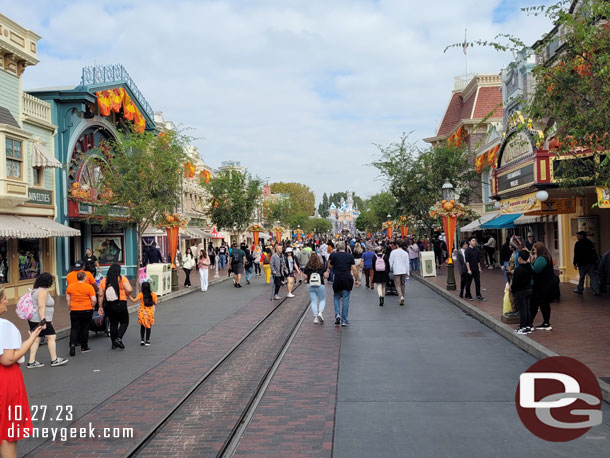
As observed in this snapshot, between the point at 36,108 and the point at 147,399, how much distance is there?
1910 centimetres

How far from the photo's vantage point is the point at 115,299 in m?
10.5

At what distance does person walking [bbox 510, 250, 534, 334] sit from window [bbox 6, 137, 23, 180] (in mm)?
15827

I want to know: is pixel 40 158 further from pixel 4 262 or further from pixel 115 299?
pixel 115 299

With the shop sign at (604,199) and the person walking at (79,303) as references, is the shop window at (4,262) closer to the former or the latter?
the person walking at (79,303)

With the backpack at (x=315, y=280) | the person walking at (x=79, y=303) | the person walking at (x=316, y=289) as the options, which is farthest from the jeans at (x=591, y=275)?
the person walking at (x=79, y=303)

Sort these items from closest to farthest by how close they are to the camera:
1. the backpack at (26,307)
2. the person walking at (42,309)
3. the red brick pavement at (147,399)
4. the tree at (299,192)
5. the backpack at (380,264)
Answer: the red brick pavement at (147,399) < the backpack at (26,307) < the person walking at (42,309) < the backpack at (380,264) < the tree at (299,192)

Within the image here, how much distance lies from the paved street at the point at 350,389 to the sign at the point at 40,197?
36.5 feet

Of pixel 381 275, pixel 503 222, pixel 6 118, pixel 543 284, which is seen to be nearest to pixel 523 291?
pixel 543 284

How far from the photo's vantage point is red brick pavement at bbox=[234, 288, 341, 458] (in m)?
5.34

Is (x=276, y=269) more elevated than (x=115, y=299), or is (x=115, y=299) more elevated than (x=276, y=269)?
(x=276, y=269)

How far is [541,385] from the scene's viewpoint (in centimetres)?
727

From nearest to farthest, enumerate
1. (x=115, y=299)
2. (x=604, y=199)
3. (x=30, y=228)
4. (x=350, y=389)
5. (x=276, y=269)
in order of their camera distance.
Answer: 1. (x=350, y=389)
2. (x=115, y=299)
3. (x=604, y=199)
4. (x=276, y=269)
5. (x=30, y=228)

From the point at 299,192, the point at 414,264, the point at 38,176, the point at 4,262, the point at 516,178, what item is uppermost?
the point at 299,192

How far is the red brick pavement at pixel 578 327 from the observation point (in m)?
8.54
